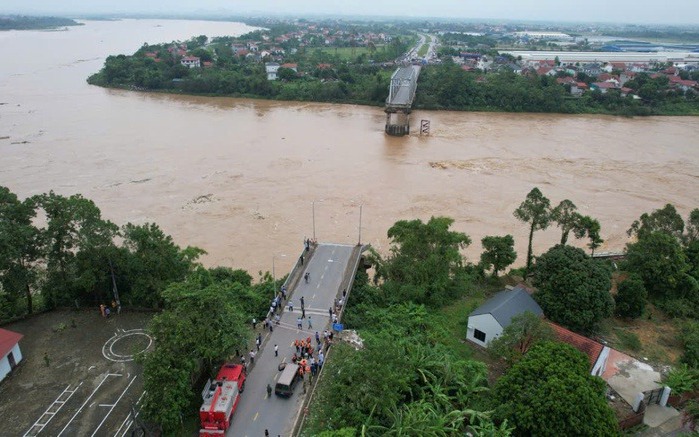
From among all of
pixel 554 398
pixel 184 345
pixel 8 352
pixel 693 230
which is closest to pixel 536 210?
pixel 693 230

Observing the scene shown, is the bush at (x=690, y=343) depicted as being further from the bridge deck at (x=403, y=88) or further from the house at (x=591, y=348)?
the bridge deck at (x=403, y=88)

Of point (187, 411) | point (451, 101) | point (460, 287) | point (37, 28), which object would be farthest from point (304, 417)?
point (37, 28)

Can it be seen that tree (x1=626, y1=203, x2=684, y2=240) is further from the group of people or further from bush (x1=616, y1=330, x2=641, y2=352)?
the group of people

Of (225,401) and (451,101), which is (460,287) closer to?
(225,401)

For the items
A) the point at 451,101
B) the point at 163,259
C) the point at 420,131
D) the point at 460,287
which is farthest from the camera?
the point at 451,101

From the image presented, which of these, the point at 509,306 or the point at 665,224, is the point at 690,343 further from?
the point at 665,224

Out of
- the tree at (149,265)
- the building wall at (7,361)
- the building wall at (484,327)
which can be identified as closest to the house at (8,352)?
the building wall at (7,361)

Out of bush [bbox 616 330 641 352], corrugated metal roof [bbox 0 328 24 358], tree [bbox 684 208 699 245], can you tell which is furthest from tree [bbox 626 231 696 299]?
corrugated metal roof [bbox 0 328 24 358]
